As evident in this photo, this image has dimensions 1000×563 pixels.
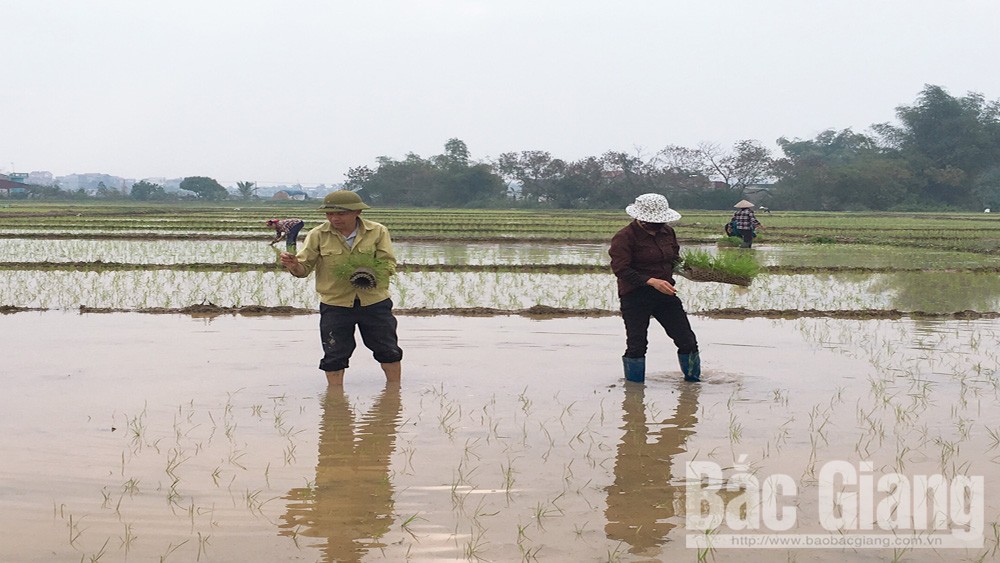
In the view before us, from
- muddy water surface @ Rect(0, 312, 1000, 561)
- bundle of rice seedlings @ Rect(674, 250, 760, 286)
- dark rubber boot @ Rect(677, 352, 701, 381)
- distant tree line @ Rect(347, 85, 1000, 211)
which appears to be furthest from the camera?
distant tree line @ Rect(347, 85, 1000, 211)

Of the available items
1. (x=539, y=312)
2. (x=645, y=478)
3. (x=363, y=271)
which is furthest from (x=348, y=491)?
(x=539, y=312)

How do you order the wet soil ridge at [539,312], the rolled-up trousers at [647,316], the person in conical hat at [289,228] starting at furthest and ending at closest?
the person in conical hat at [289,228] < the wet soil ridge at [539,312] < the rolled-up trousers at [647,316]

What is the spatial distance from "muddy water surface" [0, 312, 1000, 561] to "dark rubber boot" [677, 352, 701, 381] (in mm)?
92

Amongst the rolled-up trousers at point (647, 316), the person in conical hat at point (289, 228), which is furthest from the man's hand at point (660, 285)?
the person in conical hat at point (289, 228)

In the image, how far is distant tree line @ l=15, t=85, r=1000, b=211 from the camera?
151ft

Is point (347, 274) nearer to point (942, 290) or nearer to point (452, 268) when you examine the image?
point (452, 268)

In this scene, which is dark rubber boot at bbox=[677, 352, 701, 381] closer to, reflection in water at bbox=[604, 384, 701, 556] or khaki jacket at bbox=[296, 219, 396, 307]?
reflection in water at bbox=[604, 384, 701, 556]

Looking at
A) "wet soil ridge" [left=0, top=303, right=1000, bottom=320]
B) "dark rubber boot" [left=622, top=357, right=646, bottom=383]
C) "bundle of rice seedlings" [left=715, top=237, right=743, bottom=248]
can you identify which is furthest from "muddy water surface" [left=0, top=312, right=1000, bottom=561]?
"bundle of rice seedlings" [left=715, top=237, right=743, bottom=248]

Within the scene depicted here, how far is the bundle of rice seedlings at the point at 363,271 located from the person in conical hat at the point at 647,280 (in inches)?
49.7

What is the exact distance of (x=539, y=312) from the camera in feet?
29.2

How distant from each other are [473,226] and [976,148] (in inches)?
1396

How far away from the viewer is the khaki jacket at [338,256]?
17.0 ft

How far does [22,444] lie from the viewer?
4.20 meters

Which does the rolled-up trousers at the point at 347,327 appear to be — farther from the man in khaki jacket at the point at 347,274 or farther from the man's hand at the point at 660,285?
the man's hand at the point at 660,285
